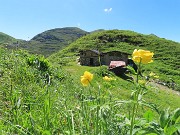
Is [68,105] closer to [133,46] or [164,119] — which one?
[164,119]

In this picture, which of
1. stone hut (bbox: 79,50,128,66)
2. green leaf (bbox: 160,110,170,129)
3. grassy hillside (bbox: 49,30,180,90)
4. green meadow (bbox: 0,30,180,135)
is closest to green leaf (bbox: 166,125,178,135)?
green meadow (bbox: 0,30,180,135)

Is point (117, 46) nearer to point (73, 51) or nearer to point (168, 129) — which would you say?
point (73, 51)

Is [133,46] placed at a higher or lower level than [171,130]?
higher

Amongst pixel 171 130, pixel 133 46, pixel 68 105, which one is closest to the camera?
pixel 171 130

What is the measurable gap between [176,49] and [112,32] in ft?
69.6

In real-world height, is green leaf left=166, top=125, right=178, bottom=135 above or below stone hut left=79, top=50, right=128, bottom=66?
above

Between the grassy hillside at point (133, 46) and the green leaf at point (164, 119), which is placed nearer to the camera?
the green leaf at point (164, 119)

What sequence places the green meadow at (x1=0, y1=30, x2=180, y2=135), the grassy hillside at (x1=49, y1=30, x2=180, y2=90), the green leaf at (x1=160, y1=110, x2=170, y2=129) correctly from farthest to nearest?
1. the grassy hillside at (x1=49, y1=30, x2=180, y2=90)
2. the green leaf at (x1=160, y1=110, x2=170, y2=129)
3. the green meadow at (x1=0, y1=30, x2=180, y2=135)

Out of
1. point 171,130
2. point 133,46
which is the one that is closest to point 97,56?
point 133,46

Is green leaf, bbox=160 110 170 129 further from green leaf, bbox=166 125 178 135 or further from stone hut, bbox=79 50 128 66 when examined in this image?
stone hut, bbox=79 50 128 66

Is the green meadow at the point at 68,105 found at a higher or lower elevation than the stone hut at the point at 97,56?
higher

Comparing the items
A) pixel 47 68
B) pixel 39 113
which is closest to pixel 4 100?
pixel 39 113

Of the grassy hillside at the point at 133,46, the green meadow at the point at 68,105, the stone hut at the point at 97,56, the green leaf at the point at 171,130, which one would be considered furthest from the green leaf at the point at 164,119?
the grassy hillside at the point at 133,46

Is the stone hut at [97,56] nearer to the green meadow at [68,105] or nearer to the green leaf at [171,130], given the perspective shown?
the green meadow at [68,105]
